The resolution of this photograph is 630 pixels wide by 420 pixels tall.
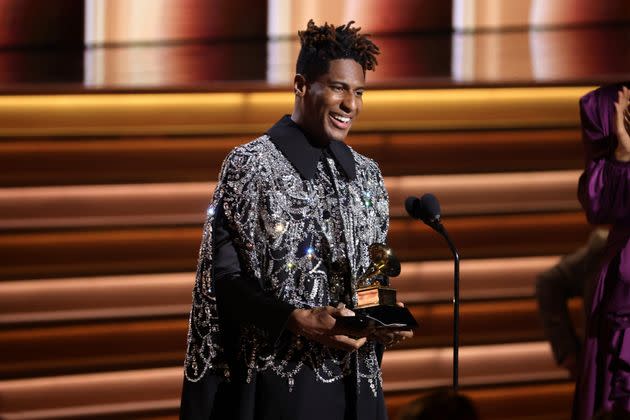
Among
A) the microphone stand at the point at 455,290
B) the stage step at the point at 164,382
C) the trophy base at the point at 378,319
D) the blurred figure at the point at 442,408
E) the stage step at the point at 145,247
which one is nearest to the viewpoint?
the blurred figure at the point at 442,408

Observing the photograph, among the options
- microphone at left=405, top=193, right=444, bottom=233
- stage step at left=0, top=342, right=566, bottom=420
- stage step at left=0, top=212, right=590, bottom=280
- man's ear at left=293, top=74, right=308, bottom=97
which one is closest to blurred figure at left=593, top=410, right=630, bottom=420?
microphone at left=405, top=193, right=444, bottom=233

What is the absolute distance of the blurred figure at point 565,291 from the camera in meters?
3.64

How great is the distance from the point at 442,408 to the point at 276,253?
0.75 metres

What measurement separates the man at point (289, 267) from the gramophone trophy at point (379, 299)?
0.06 m

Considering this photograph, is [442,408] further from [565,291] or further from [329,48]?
[565,291]

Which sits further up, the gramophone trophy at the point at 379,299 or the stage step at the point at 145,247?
the gramophone trophy at the point at 379,299

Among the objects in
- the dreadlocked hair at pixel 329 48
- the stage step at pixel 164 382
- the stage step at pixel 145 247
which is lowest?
the stage step at pixel 164 382

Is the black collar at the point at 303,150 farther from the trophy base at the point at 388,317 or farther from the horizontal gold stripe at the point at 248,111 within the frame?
the horizontal gold stripe at the point at 248,111

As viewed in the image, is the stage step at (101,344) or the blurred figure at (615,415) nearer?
the blurred figure at (615,415)

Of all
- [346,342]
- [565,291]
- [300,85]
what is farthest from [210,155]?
[346,342]

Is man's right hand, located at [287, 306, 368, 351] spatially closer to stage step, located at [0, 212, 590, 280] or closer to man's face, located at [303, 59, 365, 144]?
man's face, located at [303, 59, 365, 144]

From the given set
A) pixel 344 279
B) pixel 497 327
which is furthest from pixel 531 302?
pixel 344 279

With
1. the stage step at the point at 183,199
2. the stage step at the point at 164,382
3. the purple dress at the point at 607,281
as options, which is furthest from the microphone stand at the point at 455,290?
the stage step at the point at 183,199

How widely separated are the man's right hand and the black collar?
0.32 meters
